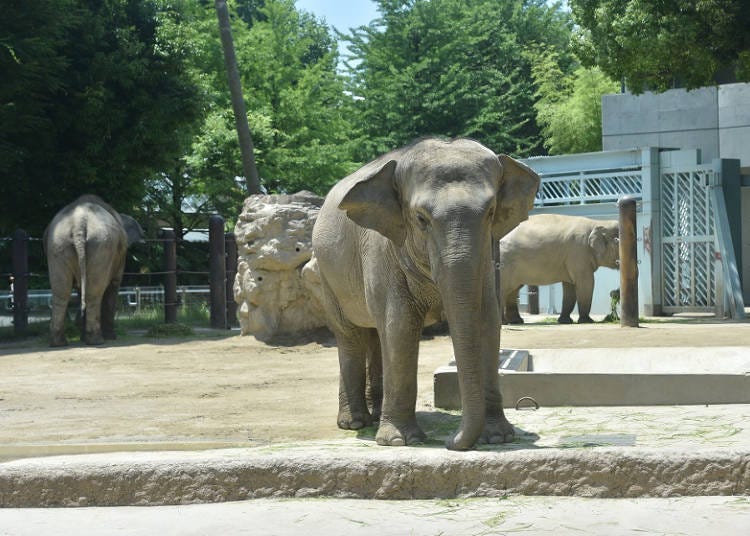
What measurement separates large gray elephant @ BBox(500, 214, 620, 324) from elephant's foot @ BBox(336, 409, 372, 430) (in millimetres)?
11624

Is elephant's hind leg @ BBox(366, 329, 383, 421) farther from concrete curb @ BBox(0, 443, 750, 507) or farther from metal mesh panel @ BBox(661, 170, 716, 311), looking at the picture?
metal mesh panel @ BBox(661, 170, 716, 311)

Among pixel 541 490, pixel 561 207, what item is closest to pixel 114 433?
pixel 541 490

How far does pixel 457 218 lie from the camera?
5.60m

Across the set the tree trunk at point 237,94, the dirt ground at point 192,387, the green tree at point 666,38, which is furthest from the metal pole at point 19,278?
the green tree at point 666,38

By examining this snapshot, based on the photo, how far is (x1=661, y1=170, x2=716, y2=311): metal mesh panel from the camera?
21.2m

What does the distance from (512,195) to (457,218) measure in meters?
0.70

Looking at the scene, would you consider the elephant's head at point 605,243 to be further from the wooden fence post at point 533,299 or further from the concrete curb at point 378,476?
the concrete curb at point 378,476

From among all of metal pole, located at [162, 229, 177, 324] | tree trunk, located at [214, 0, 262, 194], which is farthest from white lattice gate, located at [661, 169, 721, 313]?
metal pole, located at [162, 229, 177, 324]

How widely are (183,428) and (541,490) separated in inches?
141

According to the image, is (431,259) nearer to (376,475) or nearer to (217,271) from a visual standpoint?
(376,475)

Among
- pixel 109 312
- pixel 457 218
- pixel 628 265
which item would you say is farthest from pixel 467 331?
pixel 109 312

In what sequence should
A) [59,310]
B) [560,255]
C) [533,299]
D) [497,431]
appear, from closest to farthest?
[497,431] < [59,310] < [560,255] < [533,299]

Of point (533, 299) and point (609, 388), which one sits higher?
point (533, 299)

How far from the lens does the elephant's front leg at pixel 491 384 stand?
6098 mm
